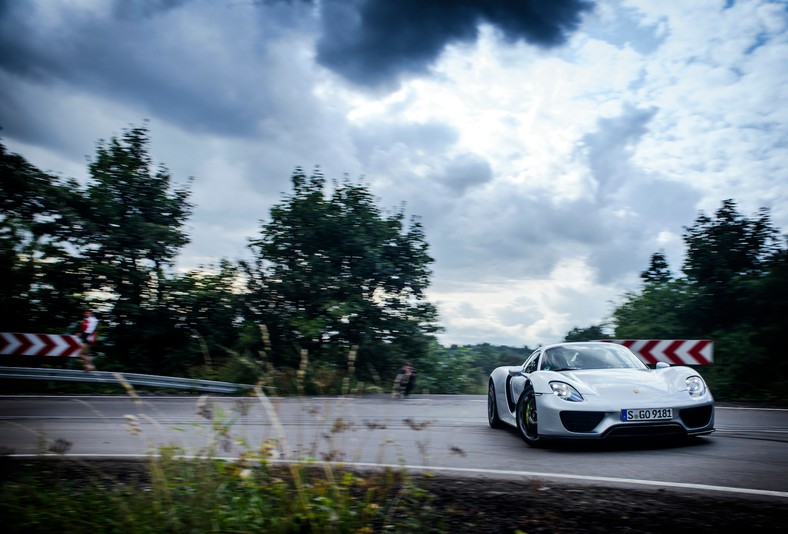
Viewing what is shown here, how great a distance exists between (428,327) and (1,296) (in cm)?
1309

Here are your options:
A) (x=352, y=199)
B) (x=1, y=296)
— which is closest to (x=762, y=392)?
(x=352, y=199)

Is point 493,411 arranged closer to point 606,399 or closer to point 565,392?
point 565,392

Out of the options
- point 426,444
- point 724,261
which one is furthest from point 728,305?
point 426,444

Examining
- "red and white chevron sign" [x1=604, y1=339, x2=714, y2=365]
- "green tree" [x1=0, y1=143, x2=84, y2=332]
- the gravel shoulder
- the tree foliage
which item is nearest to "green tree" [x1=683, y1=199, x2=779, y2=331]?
the tree foliage

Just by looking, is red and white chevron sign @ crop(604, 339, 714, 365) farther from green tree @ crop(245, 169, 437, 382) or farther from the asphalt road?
green tree @ crop(245, 169, 437, 382)

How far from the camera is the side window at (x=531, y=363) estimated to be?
25.9 feet

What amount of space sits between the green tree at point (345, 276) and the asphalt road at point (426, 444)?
8.94 metres

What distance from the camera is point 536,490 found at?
4633 millimetres

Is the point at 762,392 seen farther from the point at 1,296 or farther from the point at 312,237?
the point at 1,296

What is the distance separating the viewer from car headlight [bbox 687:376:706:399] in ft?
21.5

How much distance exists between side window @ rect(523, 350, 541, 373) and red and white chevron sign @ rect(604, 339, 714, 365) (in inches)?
210

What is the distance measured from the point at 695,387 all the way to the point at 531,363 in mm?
2016

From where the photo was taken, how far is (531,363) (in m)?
8.06

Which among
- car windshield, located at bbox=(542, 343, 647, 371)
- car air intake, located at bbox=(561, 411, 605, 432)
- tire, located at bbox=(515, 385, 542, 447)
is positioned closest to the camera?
car air intake, located at bbox=(561, 411, 605, 432)
